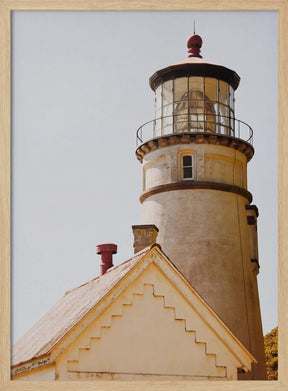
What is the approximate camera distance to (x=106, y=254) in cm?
865

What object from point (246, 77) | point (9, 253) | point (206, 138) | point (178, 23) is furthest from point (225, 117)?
point (9, 253)

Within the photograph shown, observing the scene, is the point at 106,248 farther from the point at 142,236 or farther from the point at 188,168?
the point at 188,168

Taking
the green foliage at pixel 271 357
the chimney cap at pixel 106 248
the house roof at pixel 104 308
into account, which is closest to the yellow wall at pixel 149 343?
the house roof at pixel 104 308

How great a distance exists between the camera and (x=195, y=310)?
22.7ft

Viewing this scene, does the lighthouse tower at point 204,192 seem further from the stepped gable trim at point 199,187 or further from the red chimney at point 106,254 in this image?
the red chimney at point 106,254

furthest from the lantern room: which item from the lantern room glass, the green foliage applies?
the green foliage

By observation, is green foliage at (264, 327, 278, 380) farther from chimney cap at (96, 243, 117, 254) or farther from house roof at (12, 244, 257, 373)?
chimney cap at (96, 243, 117, 254)

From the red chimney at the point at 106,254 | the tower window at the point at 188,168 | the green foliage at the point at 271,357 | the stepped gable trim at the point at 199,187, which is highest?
the tower window at the point at 188,168

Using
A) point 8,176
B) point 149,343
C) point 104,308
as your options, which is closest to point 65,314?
point 104,308

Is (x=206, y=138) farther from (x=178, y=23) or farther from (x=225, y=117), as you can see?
(x=178, y=23)

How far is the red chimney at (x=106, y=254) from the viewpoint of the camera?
8.56 meters

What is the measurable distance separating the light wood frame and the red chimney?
8.16 ft

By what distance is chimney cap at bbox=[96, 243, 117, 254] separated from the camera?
27.7 feet

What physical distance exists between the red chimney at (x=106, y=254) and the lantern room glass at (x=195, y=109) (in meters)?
4.65
